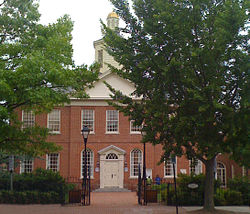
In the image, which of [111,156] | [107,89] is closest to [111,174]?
[111,156]

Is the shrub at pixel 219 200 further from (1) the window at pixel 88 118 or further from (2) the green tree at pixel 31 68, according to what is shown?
(1) the window at pixel 88 118

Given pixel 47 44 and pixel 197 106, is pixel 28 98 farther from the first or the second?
pixel 197 106

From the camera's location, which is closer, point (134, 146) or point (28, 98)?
point (28, 98)

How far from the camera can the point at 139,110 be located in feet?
50.9

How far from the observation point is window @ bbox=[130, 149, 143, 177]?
102 feet

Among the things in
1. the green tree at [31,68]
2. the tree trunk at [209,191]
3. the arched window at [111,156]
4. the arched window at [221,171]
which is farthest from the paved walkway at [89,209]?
the arched window at [221,171]

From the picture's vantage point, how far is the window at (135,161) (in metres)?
31.2

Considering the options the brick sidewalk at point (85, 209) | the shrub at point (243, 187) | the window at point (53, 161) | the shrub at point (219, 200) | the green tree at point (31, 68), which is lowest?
the brick sidewalk at point (85, 209)

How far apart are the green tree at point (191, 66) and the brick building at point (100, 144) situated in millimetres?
16045

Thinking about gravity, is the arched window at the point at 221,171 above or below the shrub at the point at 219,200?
above

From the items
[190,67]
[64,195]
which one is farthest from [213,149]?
[64,195]

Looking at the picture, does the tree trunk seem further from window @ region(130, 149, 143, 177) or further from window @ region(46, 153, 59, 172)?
window @ region(46, 153, 59, 172)

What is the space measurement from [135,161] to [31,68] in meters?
20.4

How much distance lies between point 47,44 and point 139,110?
4.56 meters
